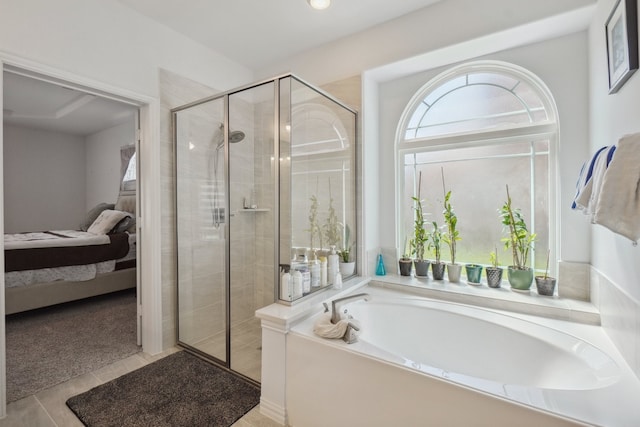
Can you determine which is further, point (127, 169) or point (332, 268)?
point (127, 169)

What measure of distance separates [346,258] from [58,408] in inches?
80.5

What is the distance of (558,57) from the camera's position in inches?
79.5

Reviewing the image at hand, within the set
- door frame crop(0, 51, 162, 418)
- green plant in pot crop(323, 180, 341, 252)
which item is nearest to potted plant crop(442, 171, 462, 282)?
green plant in pot crop(323, 180, 341, 252)

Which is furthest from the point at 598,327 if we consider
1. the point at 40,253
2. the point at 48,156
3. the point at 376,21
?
the point at 48,156

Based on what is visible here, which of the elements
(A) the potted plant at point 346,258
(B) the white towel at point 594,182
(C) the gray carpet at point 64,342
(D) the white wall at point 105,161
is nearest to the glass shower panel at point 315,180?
(A) the potted plant at point 346,258

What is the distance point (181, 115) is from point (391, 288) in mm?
2220

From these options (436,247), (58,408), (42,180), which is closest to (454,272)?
(436,247)

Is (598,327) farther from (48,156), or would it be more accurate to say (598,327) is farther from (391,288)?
(48,156)

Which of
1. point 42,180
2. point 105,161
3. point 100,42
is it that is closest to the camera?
point 100,42

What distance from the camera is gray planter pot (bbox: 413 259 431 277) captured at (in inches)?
98.0

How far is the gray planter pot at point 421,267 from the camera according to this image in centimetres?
249

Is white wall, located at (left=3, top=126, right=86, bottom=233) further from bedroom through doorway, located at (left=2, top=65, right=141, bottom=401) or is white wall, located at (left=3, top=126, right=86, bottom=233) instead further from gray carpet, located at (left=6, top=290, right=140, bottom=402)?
gray carpet, located at (left=6, top=290, right=140, bottom=402)

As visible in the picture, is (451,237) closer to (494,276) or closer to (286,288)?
(494,276)

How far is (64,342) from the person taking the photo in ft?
8.50
